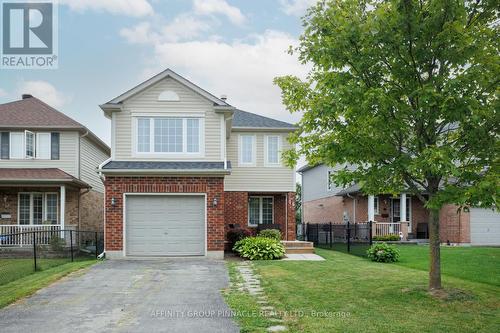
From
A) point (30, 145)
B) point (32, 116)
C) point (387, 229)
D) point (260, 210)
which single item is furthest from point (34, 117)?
point (387, 229)

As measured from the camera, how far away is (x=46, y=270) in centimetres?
1445

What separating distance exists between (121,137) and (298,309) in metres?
11.5

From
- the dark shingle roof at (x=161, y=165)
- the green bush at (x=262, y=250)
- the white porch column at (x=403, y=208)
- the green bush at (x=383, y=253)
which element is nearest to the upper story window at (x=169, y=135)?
the dark shingle roof at (x=161, y=165)

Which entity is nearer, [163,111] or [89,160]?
[163,111]

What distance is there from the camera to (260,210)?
23.2 m

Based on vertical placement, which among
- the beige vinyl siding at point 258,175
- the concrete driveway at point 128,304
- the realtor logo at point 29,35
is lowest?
the concrete driveway at point 128,304

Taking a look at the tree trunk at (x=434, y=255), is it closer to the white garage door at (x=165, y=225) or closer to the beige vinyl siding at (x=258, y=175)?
the white garage door at (x=165, y=225)

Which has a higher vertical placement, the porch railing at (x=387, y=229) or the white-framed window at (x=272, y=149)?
the white-framed window at (x=272, y=149)

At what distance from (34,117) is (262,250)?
1302 cm

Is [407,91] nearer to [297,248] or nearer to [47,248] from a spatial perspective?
[297,248]

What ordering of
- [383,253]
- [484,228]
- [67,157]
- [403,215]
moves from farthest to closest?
[403,215]
[484,228]
[67,157]
[383,253]

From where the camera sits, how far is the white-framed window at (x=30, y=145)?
73.8ft

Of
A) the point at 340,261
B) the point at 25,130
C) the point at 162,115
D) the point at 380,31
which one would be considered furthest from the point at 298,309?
the point at 25,130

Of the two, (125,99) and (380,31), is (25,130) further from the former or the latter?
(380,31)
